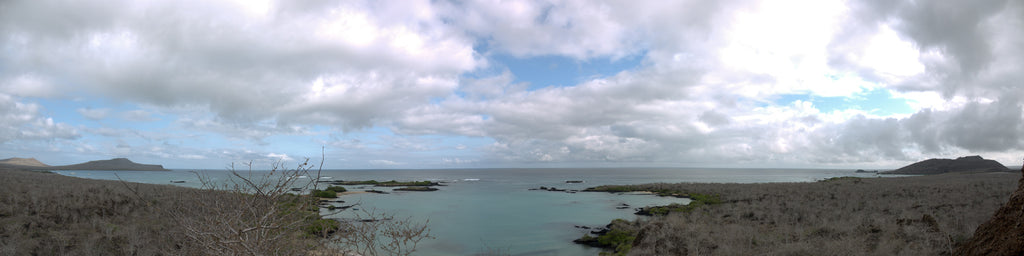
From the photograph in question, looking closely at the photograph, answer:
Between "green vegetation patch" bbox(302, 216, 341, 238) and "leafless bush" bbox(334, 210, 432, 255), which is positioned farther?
"leafless bush" bbox(334, 210, 432, 255)

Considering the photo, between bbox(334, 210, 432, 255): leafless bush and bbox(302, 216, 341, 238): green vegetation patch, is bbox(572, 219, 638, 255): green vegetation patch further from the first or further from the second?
bbox(302, 216, 341, 238): green vegetation patch

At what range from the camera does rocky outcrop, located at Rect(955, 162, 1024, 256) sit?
3.73m

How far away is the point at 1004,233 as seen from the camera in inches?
163

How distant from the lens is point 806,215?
1730 centimetres

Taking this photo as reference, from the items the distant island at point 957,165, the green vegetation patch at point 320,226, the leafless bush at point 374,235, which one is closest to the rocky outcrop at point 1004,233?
the leafless bush at point 374,235

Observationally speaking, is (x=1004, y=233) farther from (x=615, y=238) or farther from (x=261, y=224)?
(x=615, y=238)

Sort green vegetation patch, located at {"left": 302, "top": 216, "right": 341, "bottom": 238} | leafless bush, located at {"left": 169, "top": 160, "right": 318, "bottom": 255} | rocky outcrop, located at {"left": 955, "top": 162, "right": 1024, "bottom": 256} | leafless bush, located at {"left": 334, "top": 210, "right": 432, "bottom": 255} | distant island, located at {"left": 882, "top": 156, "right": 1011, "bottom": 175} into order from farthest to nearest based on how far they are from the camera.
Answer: distant island, located at {"left": 882, "top": 156, "right": 1011, "bottom": 175}, leafless bush, located at {"left": 334, "top": 210, "right": 432, "bottom": 255}, green vegetation patch, located at {"left": 302, "top": 216, "right": 341, "bottom": 238}, leafless bush, located at {"left": 169, "top": 160, "right": 318, "bottom": 255}, rocky outcrop, located at {"left": 955, "top": 162, "right": 1024, "bottom": 256}

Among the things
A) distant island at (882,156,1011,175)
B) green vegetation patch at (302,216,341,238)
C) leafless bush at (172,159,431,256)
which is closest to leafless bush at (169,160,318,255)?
leafless bush at (172,159,431,256)

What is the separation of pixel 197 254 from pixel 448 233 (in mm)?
16806

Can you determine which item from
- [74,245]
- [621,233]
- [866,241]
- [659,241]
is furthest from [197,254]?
[621,233]

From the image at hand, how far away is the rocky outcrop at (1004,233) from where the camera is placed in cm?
373

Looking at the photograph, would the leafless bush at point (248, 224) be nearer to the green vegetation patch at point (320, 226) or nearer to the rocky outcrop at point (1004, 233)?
the green vegetation patch at point (320, 226)

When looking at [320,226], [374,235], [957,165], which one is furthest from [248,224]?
[957,165]

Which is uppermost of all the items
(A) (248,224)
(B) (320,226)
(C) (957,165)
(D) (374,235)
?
(C) (957,165)
